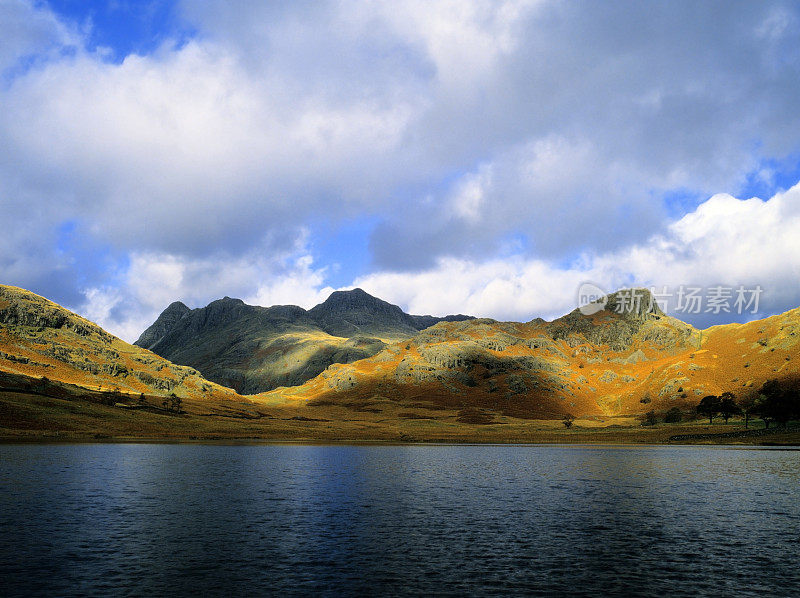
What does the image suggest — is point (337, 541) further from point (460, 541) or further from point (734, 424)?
point (734, 424)

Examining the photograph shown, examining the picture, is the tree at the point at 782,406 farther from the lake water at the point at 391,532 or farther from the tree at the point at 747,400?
the lake water at the point at 391,532

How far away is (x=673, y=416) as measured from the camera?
193m

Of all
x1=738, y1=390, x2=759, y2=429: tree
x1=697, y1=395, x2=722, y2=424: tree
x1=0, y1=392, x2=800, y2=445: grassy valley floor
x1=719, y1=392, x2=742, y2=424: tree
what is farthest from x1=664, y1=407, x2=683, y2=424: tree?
x1=719, y1=392, x2=742, y2=424: tree

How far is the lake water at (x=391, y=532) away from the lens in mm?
26000

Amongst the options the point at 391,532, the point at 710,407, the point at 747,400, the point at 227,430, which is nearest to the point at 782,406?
the point at 710,407

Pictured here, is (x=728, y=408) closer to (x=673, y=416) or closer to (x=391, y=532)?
(x=673, y=416)

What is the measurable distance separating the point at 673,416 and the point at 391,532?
187 meters

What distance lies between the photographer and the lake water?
26000mm

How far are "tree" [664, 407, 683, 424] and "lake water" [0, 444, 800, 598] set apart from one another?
129m

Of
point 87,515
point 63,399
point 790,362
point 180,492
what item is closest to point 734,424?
point 790,362

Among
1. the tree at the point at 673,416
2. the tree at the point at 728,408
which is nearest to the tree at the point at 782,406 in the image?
the tree at the point at 728,408

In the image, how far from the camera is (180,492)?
53625 mm

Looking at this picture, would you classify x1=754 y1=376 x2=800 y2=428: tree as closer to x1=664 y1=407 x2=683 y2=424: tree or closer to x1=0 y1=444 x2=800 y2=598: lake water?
x1=664 y1=407 x2=683 y2=424: tree

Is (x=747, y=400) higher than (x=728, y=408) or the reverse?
higher
